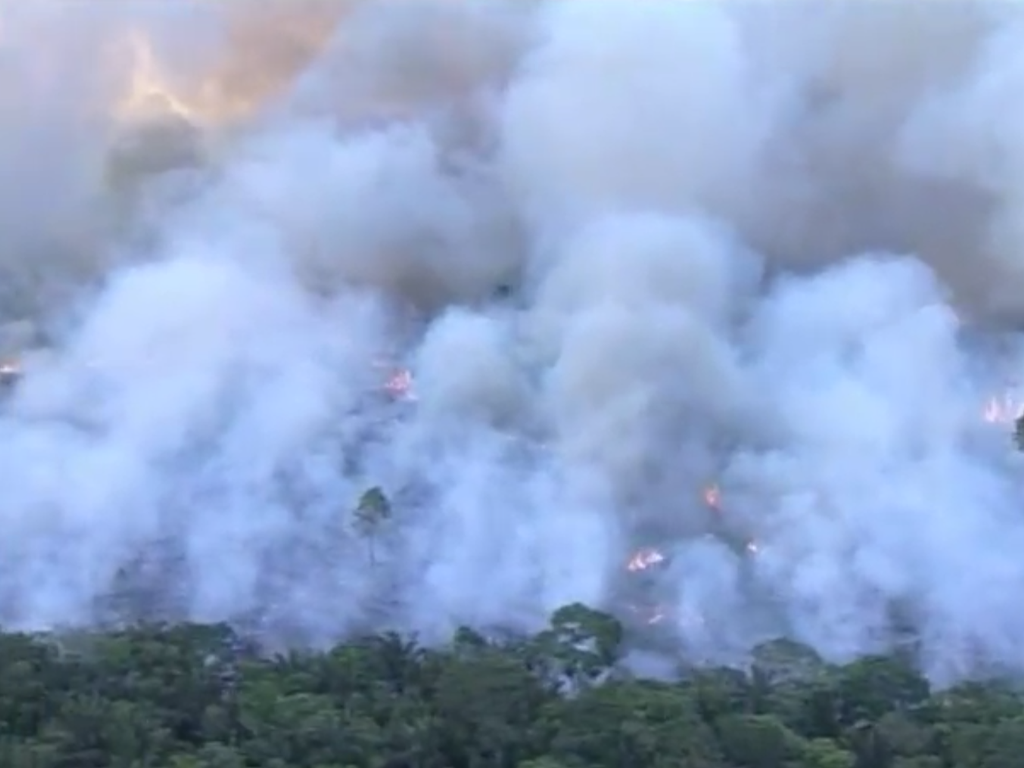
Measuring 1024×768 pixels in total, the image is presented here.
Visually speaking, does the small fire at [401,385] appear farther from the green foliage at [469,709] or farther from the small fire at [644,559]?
the green foliage at [469,709]

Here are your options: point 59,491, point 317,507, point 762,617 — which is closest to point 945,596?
point 762,617

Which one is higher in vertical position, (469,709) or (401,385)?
(401,385)

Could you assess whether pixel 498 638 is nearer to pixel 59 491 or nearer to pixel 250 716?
pixel 250 716

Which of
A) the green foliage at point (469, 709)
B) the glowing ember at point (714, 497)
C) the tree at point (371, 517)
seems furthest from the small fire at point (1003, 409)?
the tree at point (371, 517)

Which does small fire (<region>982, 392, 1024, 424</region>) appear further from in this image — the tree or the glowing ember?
the tree

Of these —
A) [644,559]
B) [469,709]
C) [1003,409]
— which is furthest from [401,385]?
[469,709]

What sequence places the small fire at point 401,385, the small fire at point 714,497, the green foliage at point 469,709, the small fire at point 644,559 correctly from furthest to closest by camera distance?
the small fire at point 401,385 < the small fire at point 714,497 < the small fire at point 644,559 < the green foliage at point 469,709

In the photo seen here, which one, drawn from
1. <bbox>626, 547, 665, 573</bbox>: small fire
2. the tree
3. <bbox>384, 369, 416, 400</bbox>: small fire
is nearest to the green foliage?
<bbox>626, 547, 665, 573</bbox>: small fire

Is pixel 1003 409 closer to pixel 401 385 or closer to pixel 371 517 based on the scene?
pixel 401 385
